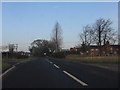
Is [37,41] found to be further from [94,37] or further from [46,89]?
[46,89]

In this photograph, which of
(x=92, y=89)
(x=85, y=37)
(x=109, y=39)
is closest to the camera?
(x=92, y=89)

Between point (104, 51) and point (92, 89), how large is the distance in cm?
9087

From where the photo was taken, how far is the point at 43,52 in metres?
171

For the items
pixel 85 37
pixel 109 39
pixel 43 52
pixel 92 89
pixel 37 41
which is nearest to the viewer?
pixel 92 89

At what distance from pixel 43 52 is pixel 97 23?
73.4 metres

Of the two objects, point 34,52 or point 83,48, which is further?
point 34,52

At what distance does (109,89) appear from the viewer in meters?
11.8

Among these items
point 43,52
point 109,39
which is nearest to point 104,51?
point 109,39

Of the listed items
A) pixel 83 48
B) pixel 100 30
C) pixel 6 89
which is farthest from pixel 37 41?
pixel 6 89

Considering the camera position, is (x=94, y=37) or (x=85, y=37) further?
(x=85, y=37)

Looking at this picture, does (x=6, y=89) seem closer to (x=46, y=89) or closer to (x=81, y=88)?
(x=46, y=89)

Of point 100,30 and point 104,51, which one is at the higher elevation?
point 100,30

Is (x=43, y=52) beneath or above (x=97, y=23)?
beneath

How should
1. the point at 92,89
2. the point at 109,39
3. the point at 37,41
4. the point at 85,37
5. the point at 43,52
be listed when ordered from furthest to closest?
the point at 37,41, the point at 43,52, the point at 85,37, the point at 109,39, the point at 92,89
